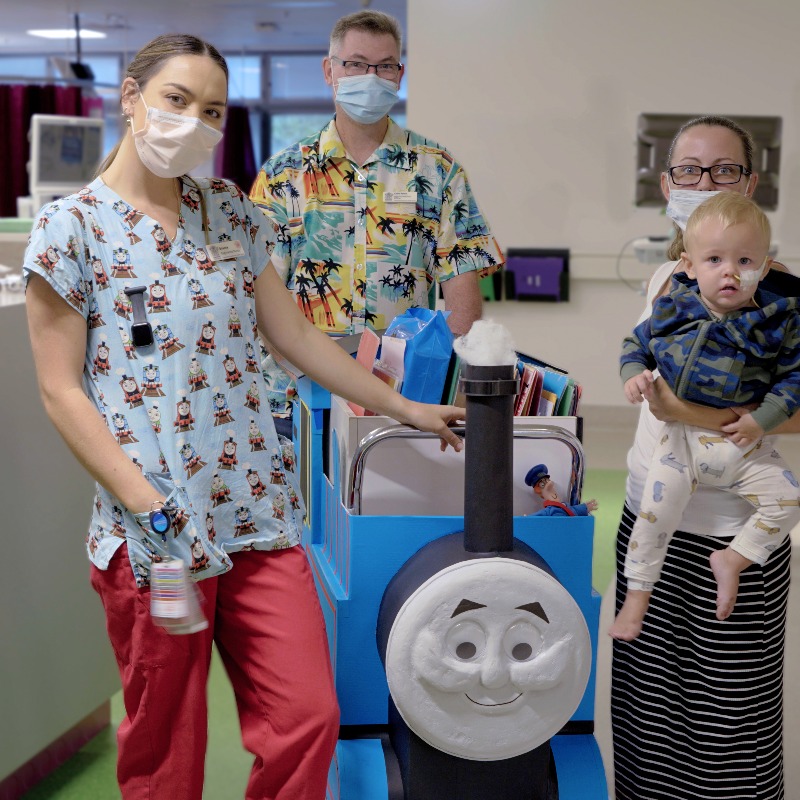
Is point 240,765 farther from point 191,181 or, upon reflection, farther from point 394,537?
point 191,181

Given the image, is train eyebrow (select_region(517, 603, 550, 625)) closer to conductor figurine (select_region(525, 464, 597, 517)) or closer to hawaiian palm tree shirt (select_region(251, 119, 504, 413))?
conductor figurine (select_region(525, 464, 597, 517))

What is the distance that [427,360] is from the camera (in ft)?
Answer: 6.74

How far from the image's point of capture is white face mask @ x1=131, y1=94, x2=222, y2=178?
1.71 meters

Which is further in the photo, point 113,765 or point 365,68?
point 365,68

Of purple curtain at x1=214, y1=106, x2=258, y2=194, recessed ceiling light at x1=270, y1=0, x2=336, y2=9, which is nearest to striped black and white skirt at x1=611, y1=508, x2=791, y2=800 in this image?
recessed ceiling light at x1=270, y1=0, x2=336, y2=9

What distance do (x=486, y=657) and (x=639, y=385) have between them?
56cm

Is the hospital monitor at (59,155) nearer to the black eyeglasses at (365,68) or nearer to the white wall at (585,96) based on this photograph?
the white wall at (585,96)

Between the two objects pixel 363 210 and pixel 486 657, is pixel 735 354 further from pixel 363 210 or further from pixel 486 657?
pixel 363 210

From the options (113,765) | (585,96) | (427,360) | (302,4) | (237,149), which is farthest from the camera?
(237,149)

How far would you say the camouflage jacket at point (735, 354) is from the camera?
1.90 m

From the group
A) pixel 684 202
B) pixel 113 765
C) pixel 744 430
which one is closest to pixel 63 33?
pixel 113 765

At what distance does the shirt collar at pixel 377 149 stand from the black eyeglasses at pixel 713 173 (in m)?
1.01

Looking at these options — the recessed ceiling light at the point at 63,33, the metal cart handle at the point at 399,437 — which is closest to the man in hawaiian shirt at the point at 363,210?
the metal cart handle at the point at 399,437

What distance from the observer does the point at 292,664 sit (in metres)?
1.74
